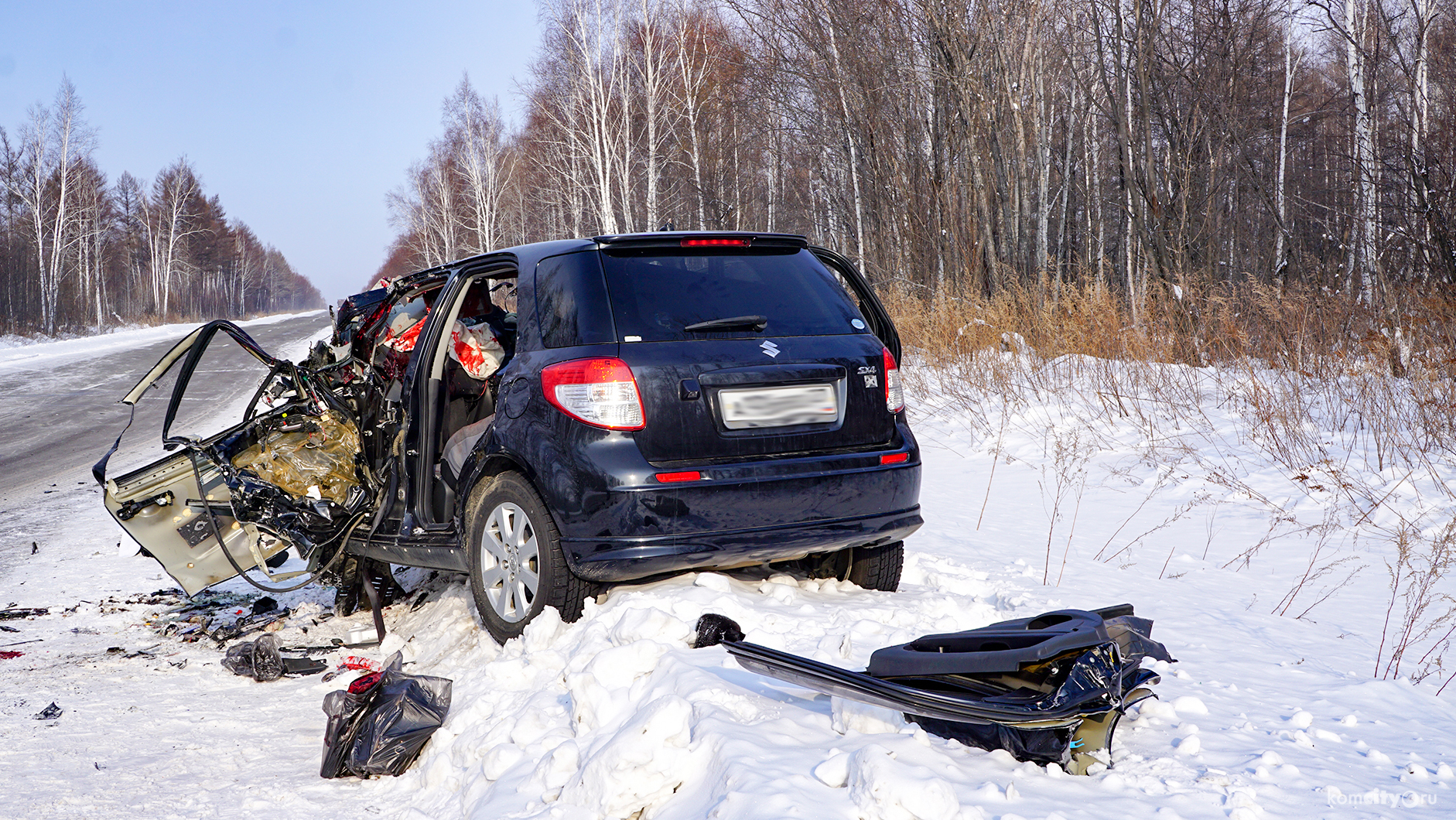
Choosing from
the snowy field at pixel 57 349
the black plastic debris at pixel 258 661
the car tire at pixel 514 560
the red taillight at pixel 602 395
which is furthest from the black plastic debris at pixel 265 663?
the snowy field at pixel 57 349

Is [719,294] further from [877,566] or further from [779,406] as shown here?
[877,566]

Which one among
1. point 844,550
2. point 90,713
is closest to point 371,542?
point 90,713

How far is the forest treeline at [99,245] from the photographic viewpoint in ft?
149

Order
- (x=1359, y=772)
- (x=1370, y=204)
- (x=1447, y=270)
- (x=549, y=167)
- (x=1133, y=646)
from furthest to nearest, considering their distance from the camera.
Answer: (x=549, y=167)
(x=1370, y=204)
(x=1447, y=270)
(x=1133, y=646)
(x=1359, y=772)

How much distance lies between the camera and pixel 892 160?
16.2 meters

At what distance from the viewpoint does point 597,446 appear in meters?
3.44

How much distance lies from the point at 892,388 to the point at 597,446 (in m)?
1.35

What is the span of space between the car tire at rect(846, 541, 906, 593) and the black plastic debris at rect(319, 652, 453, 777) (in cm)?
187

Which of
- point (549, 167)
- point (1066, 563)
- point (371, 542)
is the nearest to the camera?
point (371, 542)

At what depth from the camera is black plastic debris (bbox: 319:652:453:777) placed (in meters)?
3.13

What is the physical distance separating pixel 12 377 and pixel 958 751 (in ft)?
77.2

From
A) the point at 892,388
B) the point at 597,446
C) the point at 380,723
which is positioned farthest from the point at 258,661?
the point at 892,388

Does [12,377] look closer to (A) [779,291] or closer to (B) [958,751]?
(A) [779,291]

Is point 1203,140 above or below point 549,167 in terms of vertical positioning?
below
